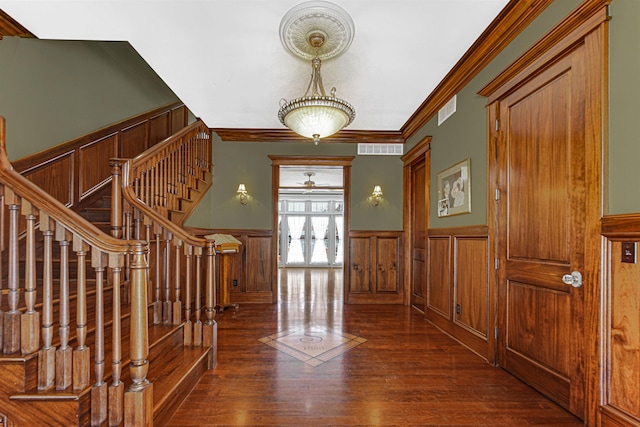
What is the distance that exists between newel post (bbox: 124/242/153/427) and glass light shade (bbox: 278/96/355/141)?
6.40 ft

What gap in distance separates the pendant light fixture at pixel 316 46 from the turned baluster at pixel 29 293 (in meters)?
2.13

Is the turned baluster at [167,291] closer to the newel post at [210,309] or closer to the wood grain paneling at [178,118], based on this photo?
the newel post at [210,309]

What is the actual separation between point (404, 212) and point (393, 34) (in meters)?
3.07

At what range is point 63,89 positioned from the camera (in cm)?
364

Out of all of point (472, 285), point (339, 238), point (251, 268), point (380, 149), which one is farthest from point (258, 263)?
point (339, 238)

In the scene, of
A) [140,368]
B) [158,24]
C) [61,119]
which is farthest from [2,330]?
[61,119]

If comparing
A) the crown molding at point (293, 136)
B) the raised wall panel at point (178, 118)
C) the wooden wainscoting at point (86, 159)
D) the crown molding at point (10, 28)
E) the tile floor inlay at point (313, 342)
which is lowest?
the tile floor inlay at point (313, 342)

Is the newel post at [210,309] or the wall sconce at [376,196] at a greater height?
the wall sconce at [376,196]

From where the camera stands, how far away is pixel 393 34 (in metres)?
2.66

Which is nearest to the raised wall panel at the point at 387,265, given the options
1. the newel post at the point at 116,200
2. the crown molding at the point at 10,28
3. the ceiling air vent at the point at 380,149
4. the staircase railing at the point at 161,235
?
the ceiling air vent at the point at 380,149

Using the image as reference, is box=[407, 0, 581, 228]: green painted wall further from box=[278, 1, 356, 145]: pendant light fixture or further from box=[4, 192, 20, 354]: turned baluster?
box=[4, 192, 20, 354]: turned baluster

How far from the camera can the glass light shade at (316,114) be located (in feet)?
9.76

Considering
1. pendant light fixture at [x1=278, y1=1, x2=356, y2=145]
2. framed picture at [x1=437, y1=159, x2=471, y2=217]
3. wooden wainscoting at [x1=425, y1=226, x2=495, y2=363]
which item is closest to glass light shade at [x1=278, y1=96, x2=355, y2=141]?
pendant light fixture at [x1=278, y1=1, x2=356, y2=145]

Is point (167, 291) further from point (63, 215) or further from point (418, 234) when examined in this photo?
point (418, 234)
